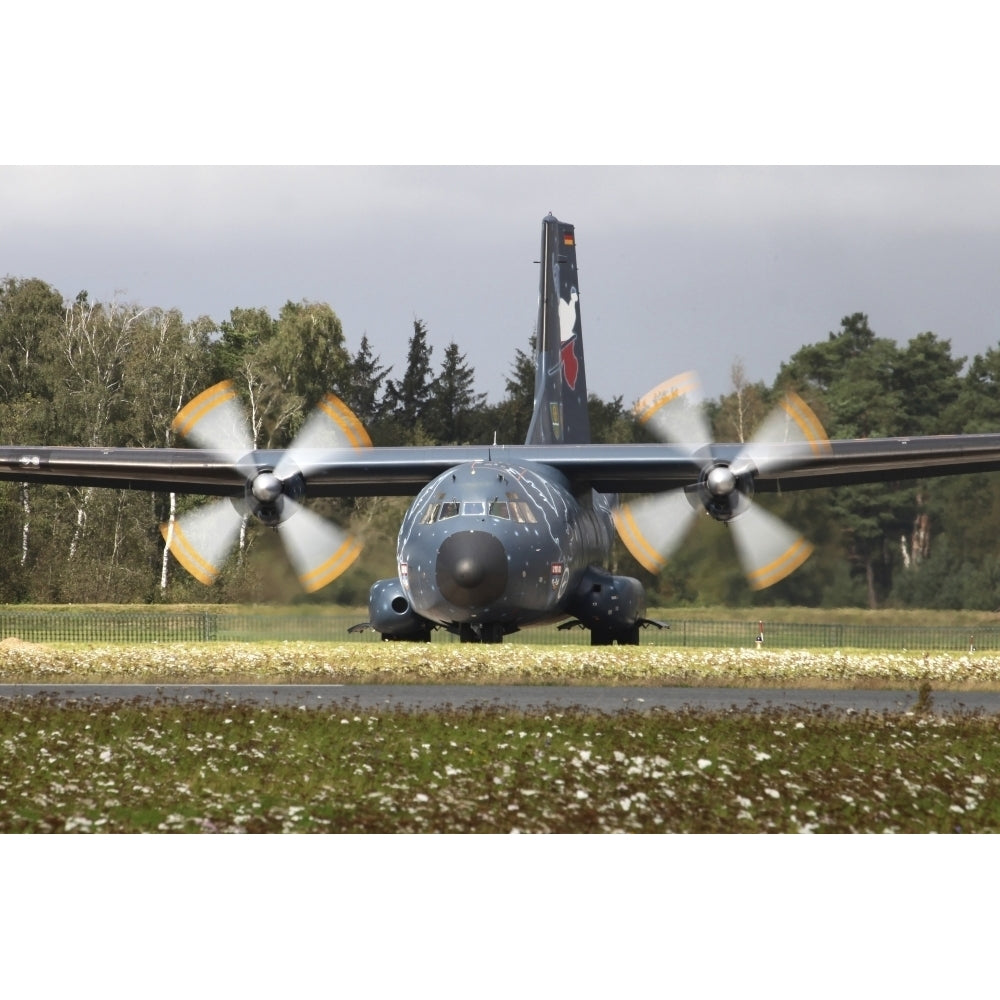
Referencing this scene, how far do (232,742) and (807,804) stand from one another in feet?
19.8

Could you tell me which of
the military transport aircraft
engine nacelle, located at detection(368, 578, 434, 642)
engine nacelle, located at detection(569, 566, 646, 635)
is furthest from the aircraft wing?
engine nacelle, located at detection(368, 578, 434, 642)

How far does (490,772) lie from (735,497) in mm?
16206

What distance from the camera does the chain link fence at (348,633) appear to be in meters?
40.0

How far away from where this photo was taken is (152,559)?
6169cm

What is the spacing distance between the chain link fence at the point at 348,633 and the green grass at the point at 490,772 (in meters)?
21.4

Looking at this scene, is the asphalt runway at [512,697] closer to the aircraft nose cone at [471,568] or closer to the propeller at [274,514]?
the aircraft nose cone at [471,568]

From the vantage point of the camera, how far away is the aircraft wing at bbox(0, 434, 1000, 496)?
99.9 feet

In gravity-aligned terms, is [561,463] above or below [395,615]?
above

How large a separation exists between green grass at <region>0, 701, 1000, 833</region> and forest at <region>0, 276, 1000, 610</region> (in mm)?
28363

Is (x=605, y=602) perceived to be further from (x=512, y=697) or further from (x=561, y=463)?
(x=512, y=697)

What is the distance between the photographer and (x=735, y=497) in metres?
29.9

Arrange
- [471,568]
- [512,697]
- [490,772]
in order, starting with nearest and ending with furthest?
1. [490,772]
2. [512,697]
3. [471,568]

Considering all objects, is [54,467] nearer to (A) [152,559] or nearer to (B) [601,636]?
(B) [601,636]

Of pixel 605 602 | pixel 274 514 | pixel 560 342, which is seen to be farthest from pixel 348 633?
pixel 605 602
